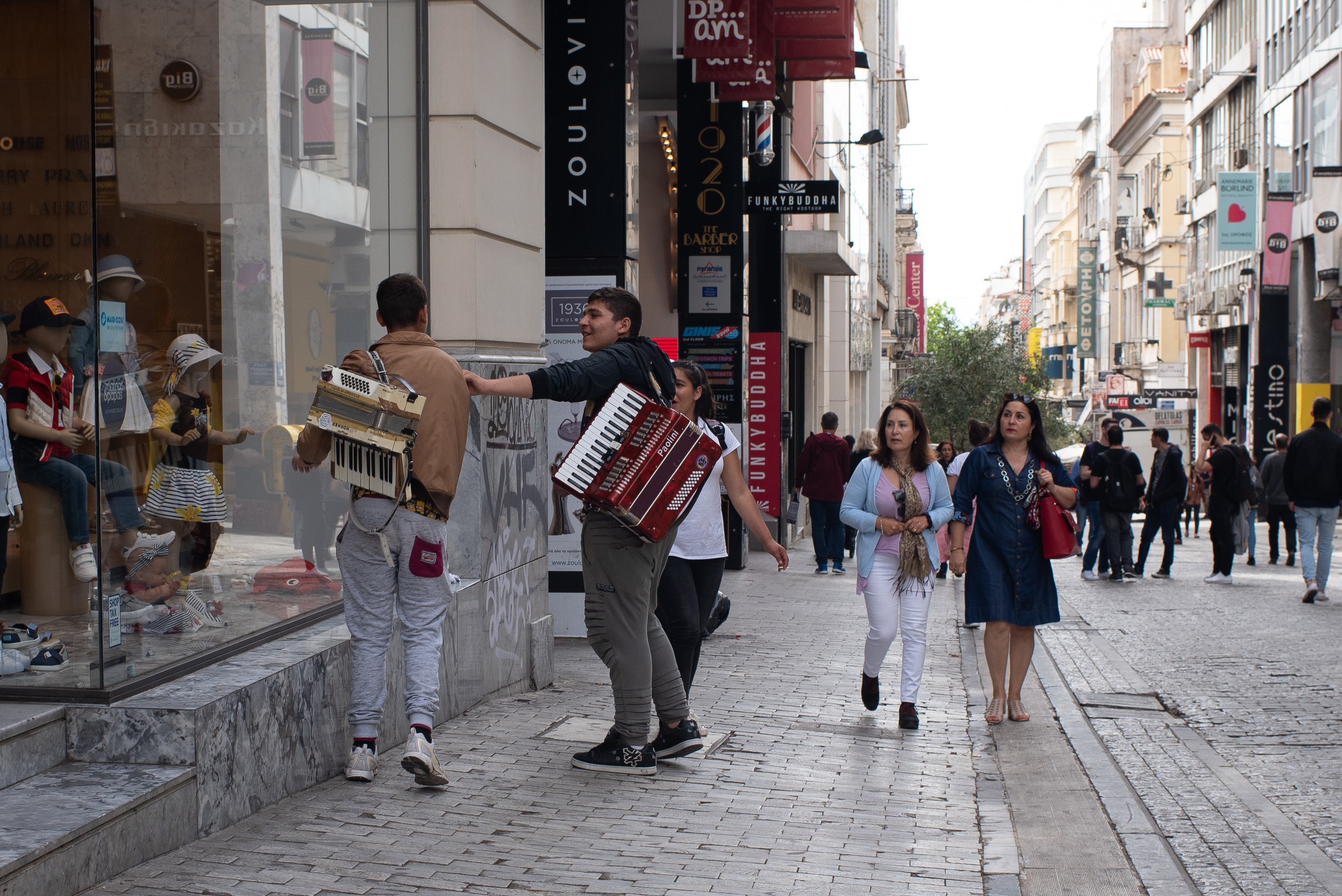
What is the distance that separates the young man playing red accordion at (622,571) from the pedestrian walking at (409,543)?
229 millimetres

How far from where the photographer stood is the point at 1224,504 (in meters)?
16.3

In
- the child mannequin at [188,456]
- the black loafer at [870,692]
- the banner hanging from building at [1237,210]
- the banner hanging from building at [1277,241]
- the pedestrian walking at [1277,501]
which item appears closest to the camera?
the child mannequin at [188,456]

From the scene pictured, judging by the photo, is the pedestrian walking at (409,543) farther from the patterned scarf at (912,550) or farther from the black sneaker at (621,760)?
the patterned scarf at (912,550)

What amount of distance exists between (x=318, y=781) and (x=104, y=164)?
2.72 m

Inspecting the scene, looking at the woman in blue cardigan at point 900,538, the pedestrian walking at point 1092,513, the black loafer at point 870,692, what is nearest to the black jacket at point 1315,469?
the pedestrian walking at point 1092,513

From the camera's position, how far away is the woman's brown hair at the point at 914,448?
736 cm

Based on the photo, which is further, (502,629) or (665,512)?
(502,629)

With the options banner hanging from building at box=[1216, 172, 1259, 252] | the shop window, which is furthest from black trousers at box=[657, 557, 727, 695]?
banner hanging from building at box=[1216, 172, 1259, 252]

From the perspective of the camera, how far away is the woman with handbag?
736cm

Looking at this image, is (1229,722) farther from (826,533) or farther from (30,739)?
(826,533)

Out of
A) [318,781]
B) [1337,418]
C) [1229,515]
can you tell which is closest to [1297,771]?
[318,781]

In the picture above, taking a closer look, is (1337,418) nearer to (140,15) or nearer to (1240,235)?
(1240,235)

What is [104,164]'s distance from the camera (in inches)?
218

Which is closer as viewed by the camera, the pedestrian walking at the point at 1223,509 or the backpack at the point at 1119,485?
the backpack at the point at 1119,485
